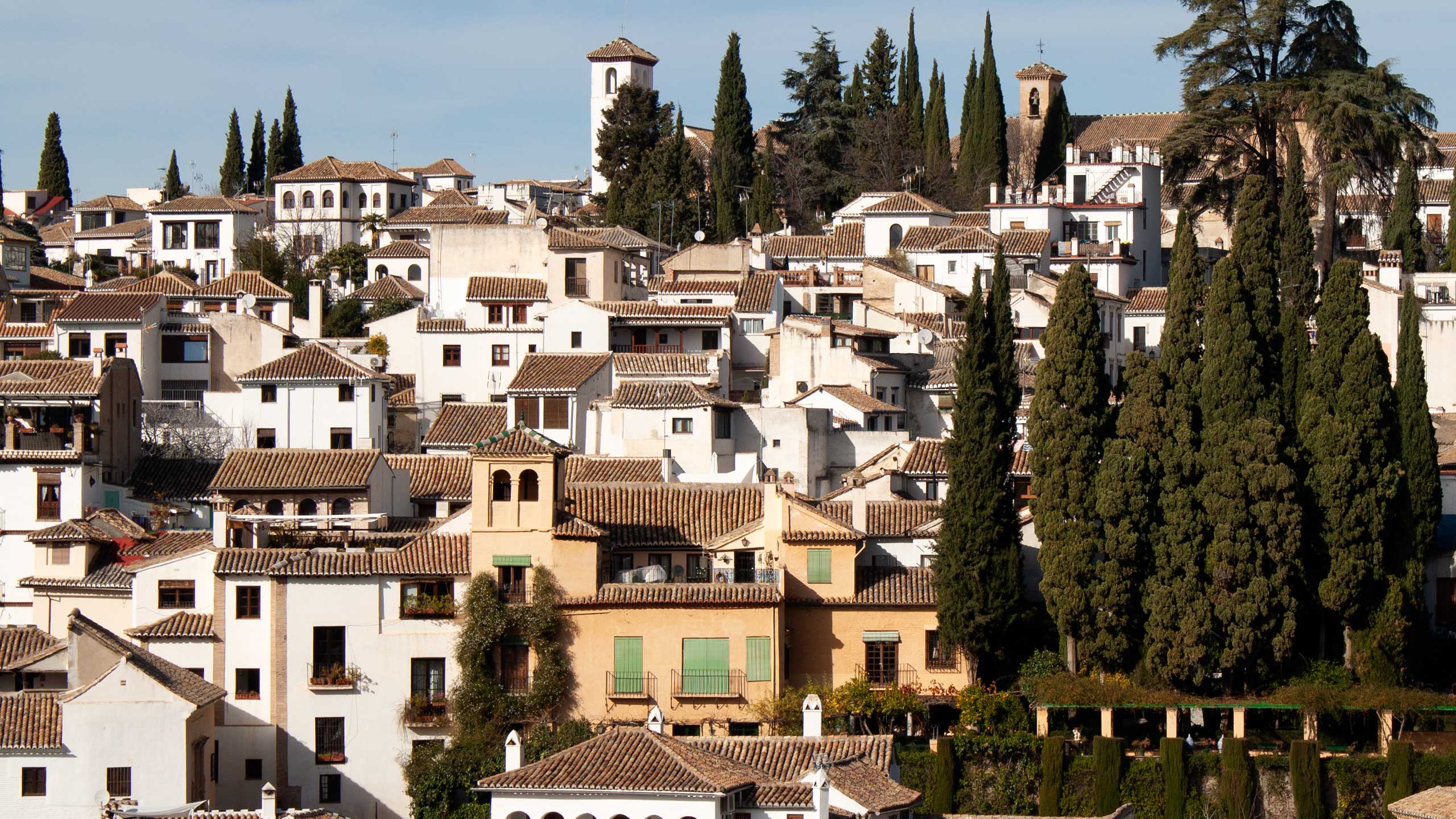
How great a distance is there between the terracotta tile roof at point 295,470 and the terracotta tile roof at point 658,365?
368 inches

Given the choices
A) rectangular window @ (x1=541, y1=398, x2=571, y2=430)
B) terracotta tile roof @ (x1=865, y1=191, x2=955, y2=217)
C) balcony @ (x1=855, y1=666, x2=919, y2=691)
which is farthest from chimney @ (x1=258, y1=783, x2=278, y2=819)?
terracotta tile roof @ (x1=865, y1=191, x2=955, y2=217)

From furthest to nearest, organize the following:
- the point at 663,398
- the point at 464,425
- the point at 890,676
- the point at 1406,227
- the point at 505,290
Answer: the point at 1406,227 < the point at 505,290 < the point at 464,425 < the point at 663,398 < the point at 890,676

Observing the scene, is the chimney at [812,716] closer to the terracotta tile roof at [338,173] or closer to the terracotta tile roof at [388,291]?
the terracotta tile roof at [388,291]

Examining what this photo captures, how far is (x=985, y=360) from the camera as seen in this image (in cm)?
4647

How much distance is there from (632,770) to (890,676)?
1126 centimetres

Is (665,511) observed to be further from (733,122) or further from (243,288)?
(733,122)

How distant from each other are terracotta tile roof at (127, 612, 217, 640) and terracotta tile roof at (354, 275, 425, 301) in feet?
99.7

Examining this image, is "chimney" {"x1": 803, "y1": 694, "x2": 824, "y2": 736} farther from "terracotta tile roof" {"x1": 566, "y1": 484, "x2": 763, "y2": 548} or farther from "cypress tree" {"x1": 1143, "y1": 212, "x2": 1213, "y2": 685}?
"cypress tree" {"x1": 1143, "y1": 212, "x2": 1213, "y2": 685}

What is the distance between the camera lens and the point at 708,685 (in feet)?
142

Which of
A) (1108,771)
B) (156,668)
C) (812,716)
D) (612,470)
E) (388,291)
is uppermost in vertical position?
(388,291)

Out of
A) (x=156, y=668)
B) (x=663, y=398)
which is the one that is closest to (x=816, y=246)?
(x=663, y=398)

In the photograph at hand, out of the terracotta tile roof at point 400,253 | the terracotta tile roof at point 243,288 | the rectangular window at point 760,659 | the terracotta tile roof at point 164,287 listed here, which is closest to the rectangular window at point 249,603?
the rectangular window at point 760,659

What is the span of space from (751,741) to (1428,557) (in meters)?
17.2

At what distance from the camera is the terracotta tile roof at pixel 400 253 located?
8012cm
